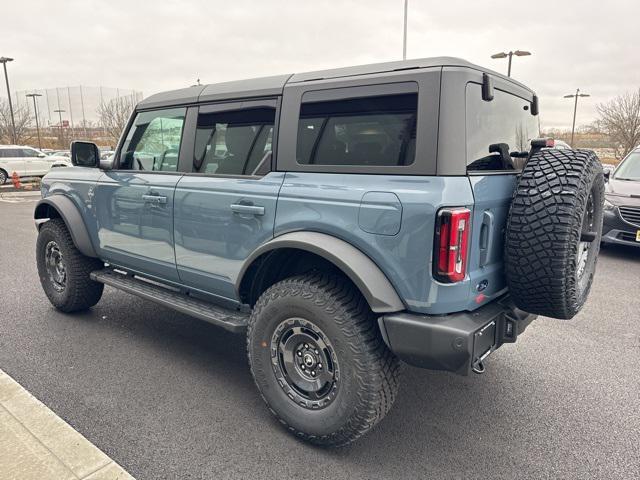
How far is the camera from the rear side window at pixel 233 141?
9.57 ft

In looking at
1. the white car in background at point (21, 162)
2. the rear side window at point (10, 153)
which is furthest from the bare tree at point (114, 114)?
the rear side window at point (10, 153)

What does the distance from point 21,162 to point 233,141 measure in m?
21.6

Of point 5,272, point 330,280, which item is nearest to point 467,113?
point 330,280

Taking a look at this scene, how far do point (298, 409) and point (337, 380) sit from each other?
0.33m

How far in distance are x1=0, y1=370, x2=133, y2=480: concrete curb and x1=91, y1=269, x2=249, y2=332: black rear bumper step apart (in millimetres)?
949

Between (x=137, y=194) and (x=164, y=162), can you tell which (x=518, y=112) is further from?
(x=137, y=194)

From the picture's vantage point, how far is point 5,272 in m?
6.00

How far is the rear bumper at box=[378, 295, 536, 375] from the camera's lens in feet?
6.95

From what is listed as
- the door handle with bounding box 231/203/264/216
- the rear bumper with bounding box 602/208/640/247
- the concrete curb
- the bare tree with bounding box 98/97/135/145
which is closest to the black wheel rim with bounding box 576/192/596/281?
the door handle with bounding box 231/203/264/216

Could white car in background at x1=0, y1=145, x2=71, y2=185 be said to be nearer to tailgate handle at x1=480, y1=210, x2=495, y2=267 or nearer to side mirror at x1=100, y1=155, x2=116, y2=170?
side mirror at x1=100, y1=155, x2=116, y2=170

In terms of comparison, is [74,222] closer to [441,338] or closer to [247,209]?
[247,209]

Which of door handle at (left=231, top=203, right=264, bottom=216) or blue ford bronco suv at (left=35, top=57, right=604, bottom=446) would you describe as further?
door handle at (left=231, top=203, right=264, bottom=216)

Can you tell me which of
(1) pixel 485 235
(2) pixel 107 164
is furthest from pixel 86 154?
(1) pixel 485 235

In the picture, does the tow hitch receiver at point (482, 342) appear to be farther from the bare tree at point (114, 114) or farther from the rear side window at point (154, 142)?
the bare tree at point (114, 114)
